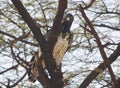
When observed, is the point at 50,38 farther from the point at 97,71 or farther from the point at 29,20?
the point at 97,71

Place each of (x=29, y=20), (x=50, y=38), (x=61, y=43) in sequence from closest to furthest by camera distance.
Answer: (x=29, y=20), (x=50, y=38), (x=61, y=43)

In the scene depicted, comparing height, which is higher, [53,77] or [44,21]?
[44,21]

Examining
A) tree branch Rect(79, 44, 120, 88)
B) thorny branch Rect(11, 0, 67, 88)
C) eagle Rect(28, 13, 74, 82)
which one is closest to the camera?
thorny branch Rect(11, 0, 67, 88)

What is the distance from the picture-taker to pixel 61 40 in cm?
270

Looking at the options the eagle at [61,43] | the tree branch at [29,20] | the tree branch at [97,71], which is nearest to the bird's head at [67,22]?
the eagle at [61,43]

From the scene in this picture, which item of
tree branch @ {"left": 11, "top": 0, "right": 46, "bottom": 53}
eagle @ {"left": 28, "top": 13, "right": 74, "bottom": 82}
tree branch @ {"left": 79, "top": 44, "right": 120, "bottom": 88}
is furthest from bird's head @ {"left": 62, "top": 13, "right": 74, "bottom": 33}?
tree branch @ {"left": 11, "top": 0, "right": 46, "bottom": 53}

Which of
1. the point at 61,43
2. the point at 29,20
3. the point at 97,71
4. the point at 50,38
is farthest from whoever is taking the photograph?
the point at 61,43

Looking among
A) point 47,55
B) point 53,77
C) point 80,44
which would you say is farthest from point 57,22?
point 80,44

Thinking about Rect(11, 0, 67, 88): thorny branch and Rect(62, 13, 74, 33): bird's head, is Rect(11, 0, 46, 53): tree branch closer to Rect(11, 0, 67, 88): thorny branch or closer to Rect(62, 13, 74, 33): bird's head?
Rect(11, 0, 67, 88): thorny branch

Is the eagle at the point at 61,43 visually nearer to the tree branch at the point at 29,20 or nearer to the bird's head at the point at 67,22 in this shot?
the bird's head at the point at 67,22

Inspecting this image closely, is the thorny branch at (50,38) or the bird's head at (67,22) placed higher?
the bird's head at (67,22)

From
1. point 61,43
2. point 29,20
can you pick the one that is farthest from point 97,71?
point 29,20

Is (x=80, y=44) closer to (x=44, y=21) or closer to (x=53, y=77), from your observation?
(x=44, y=21)

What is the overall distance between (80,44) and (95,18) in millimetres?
363
